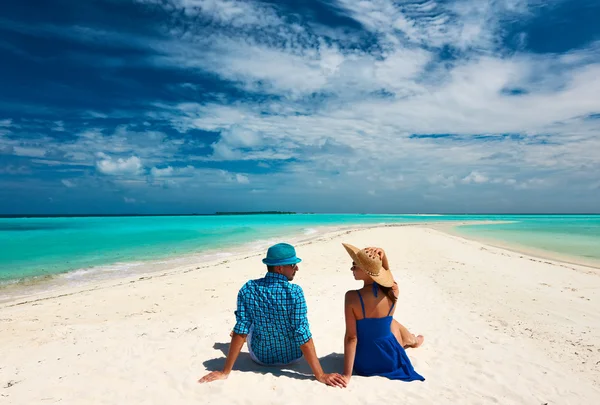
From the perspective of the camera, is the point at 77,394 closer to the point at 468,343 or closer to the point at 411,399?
the point at 411,399

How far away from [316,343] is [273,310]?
193cm

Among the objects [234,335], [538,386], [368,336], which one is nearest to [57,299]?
[234,335]

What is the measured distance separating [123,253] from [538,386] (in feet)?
67.3

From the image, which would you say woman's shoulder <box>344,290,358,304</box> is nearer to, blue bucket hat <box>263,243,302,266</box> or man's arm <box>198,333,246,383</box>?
blue bucket hat <box>263,243,302,266</box>

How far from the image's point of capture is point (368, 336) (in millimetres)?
4289

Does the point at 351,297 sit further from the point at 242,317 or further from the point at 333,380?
the point at 242,317

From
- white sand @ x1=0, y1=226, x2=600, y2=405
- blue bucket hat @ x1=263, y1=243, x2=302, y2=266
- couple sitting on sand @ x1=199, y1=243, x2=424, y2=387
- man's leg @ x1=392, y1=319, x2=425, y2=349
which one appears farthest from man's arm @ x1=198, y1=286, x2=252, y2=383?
man's leg @ x1=392, y1=319, x2=425, y2=349

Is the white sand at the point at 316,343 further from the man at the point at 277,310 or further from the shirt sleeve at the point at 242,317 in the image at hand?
the shirt sleeve at the point at 242,317

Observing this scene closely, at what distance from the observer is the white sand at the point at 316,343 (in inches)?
159

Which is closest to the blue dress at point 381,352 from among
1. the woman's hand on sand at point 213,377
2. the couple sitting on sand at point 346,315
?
the couple sitting on sand at point 346,315

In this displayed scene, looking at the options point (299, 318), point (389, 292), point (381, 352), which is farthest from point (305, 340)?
point (389, 292)

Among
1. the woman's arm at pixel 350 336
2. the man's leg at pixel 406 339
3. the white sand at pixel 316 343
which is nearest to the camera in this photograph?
the white sand at pixel 316 343

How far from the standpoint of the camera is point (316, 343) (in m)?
5.75

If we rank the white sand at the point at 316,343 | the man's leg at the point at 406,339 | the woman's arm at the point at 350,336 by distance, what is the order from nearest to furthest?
the white sand at the point at 316,343 → the woman's arm at the point at 350,336 → the man's leg at the point at 406,339
